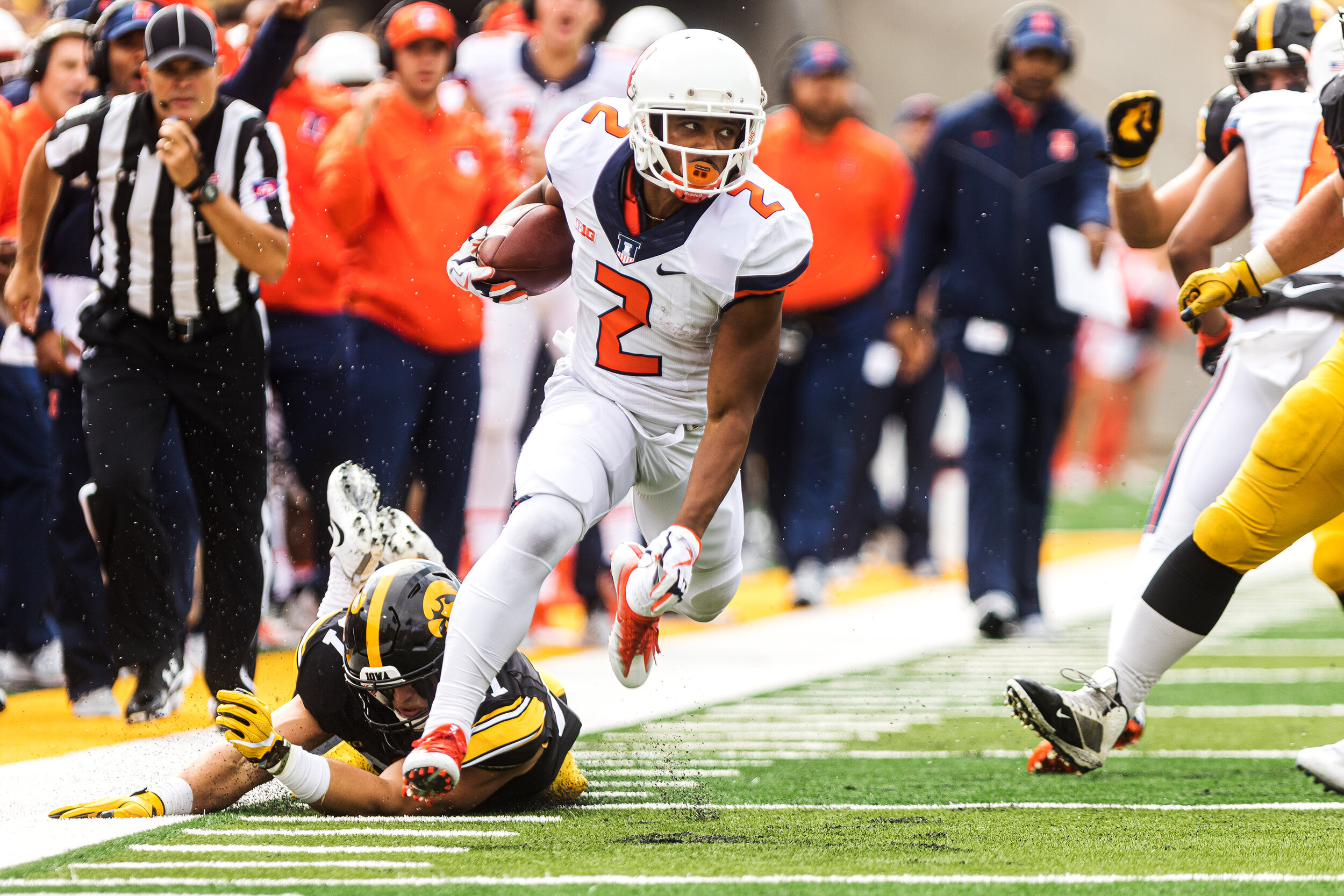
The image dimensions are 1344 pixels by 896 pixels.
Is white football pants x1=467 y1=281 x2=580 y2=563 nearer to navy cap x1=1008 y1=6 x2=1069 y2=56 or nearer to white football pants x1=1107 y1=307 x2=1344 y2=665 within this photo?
navy cap x1=1008 y1=6 x2=1069 y2=56

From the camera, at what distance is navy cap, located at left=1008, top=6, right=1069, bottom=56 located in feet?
23.4

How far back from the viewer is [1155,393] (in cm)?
2194

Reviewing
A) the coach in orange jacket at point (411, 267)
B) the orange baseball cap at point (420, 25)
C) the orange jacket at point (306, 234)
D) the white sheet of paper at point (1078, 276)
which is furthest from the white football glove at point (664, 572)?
the white sheet of paper at point (1078, 276)

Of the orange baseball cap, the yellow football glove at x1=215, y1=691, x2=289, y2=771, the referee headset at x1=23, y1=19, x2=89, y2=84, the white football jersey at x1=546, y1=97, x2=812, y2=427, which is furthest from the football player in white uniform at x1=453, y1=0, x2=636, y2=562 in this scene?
→ the yellow football glove at x1=215, y1=691, x2=289, y2=771

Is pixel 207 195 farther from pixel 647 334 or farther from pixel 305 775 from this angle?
pixel 305 775

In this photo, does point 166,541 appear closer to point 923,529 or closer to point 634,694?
point 634,694

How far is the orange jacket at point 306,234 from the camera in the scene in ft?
19.9

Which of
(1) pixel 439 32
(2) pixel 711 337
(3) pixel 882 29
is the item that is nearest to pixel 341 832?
(2) pixel 711 337

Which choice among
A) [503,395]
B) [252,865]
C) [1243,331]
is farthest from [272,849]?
[503,395]

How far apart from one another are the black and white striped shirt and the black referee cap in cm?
19

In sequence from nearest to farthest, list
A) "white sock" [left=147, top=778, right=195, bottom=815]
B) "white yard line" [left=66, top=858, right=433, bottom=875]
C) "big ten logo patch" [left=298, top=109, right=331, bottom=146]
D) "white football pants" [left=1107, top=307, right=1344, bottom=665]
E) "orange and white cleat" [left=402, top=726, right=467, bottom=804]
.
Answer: "white yard line" [left=66, top=858, right=433, bottom=875] → "orange and white cleat" [left=402, top=726, right=467, bottom=804] → "white sock" [left=147, top=778, right=195, bottom=815] → "white football pants" [left=1107, top=307, right=1344, bottom=665] → "big ten logo patch" [left=298, top=109, right=331, bottom=146]

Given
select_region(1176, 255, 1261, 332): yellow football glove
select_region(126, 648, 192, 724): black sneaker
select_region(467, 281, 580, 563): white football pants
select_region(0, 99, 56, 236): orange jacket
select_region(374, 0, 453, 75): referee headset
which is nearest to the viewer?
select_region(1176, 255, 1261, 332): yellow football glove

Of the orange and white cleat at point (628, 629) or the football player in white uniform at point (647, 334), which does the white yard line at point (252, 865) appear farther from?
the orange and white cleat at point (628, 629)

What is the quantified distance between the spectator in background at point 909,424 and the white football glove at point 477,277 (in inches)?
186
